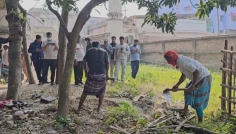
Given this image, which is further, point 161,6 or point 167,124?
point 167,124

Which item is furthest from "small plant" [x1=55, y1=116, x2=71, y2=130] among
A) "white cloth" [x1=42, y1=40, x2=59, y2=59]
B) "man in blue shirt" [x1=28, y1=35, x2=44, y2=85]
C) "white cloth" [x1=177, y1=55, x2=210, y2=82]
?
"man in blue shirt" [x1=28, y1=35, x2=44, y2=85]

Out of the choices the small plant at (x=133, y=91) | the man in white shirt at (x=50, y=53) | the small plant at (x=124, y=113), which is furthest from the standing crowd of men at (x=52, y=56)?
the small plant at (x=124, y=113)

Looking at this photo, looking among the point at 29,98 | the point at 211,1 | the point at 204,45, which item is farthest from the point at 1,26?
the point at 204,45

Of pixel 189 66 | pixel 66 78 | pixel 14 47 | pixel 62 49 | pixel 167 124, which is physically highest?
pixel 14 47

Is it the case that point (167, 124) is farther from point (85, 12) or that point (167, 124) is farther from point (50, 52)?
point (50, 52)

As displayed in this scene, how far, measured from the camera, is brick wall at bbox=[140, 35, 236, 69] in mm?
16078

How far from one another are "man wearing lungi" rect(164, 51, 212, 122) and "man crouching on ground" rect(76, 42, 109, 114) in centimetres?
149

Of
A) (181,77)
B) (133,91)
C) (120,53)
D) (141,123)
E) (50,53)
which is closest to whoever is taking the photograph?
(141,123)

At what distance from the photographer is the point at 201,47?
17.5 m

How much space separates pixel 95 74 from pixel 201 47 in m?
12.6

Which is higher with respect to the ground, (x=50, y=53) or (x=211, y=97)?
(x=50, y=53)

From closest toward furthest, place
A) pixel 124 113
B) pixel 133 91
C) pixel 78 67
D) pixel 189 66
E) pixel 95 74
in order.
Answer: pixel 189 66 < pixel 124 113 < pixel 95 74 < pixel 133 91 < pixel 78 67

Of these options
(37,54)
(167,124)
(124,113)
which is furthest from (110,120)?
(37,54)

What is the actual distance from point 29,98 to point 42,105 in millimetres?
982
